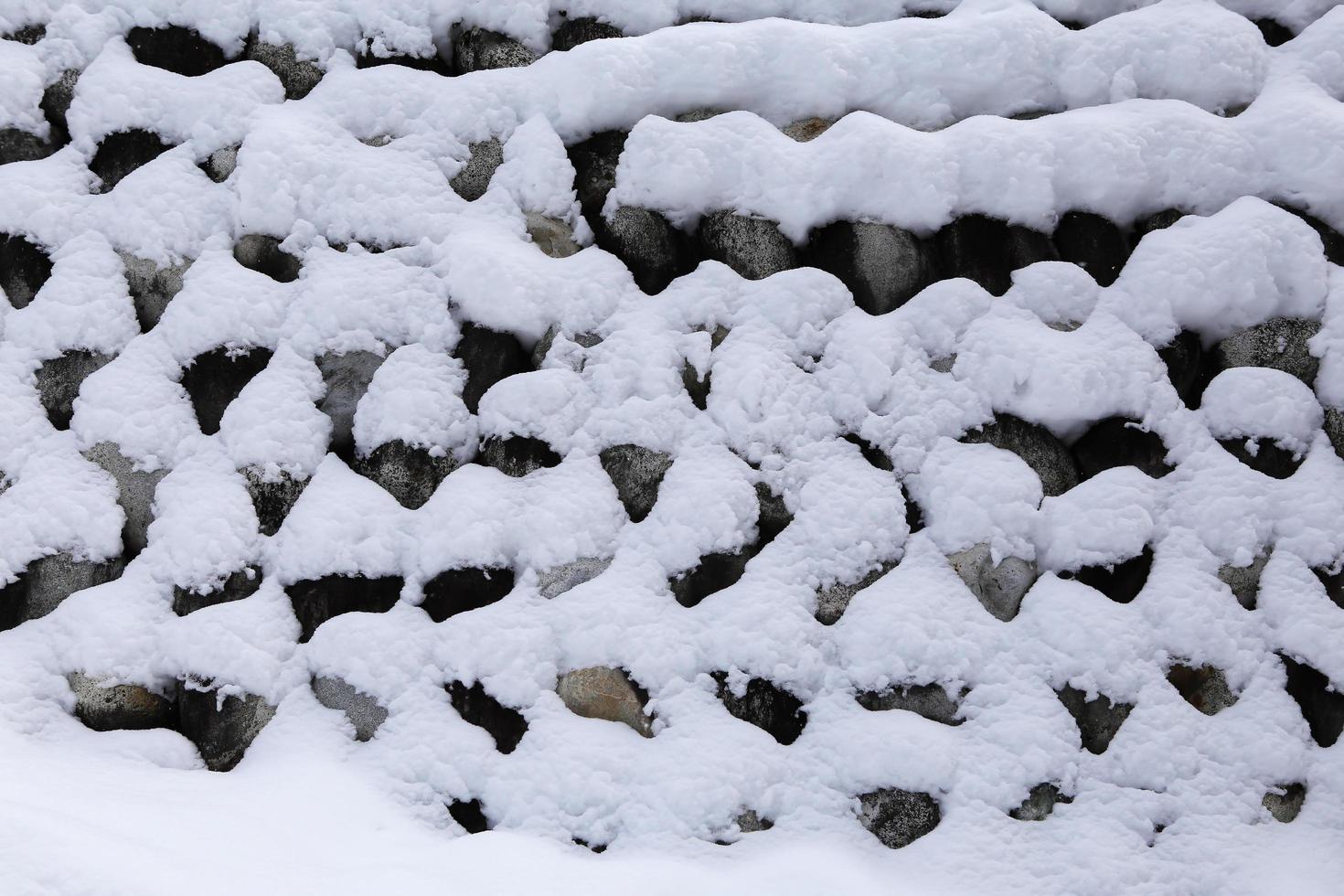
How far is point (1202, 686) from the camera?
1.14 meters

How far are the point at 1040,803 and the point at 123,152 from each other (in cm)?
142

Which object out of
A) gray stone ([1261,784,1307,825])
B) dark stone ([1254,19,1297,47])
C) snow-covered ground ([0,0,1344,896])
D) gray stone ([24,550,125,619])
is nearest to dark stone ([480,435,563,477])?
snow-covered ground ([0,0,1344,896])

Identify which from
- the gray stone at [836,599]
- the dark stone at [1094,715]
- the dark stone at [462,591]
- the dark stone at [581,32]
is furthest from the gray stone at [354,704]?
the dark stone at [581,32]

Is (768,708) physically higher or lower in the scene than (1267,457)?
lower

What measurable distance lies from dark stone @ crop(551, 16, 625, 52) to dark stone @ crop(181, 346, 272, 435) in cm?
64

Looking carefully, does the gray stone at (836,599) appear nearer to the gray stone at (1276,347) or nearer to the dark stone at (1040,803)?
the dark stone at (1040,803)

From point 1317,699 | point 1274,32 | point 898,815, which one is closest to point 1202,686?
point 1317,699

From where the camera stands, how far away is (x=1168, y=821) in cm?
106

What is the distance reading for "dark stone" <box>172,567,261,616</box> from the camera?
1.17 meters

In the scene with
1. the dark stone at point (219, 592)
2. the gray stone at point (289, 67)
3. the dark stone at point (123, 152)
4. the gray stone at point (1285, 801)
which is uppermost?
the gray stone at point (289, 67)

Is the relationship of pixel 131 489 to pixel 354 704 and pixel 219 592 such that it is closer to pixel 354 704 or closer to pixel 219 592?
pixel 219 592

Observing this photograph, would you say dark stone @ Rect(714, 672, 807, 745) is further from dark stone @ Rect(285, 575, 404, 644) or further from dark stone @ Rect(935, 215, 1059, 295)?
dark stone @ Rect(935, 215, 1059, 295)

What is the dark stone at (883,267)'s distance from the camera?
1365 mm

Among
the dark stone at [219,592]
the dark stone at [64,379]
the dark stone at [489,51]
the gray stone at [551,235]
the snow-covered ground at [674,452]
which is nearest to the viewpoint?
the snow-covered ground at [674,452]
